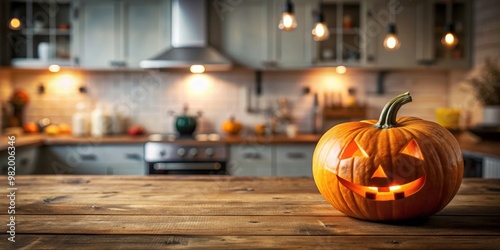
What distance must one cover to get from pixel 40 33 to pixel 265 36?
204 centimetres

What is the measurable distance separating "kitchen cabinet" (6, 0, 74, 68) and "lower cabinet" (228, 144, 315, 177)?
1754 millimetres

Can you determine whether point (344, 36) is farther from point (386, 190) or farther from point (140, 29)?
point (386, 190)

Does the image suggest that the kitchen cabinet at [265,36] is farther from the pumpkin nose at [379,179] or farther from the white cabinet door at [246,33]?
the pumpkin nose at [379,179]

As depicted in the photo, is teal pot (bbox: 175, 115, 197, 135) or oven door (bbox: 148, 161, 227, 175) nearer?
oven door (bbox: 148, 161, 227, 175)

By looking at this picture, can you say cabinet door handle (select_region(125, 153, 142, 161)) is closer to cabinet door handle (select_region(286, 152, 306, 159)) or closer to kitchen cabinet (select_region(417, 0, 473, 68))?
→ cabinet door handle (select_region(286, 152, 306, 159))

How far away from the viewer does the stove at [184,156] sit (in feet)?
13.7

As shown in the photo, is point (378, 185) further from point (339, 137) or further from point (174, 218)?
point (174, 218)

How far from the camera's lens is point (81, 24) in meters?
4.47

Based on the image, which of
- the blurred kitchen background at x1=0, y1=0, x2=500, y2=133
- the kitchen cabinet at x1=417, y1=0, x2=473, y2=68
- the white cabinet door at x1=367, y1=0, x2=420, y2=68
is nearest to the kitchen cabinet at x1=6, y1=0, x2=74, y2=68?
the blurred kitchen background at x1=0, y1=0, x2=500, y2=133

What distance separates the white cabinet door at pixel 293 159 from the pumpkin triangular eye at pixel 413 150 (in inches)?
124

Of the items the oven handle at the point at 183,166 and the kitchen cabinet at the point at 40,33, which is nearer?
the oven handle at the point at 183,166

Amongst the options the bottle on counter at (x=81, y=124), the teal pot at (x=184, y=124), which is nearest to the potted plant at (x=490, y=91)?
the teal pot at (x=184, y=124)

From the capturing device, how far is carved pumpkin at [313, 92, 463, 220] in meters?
1.09

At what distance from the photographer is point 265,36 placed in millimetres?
4500
